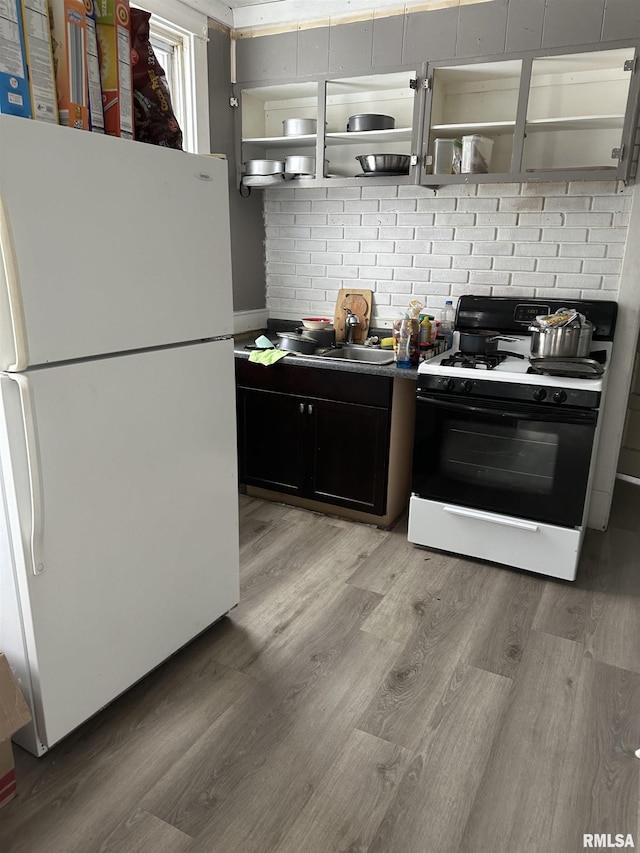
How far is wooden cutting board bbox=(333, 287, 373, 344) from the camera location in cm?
359

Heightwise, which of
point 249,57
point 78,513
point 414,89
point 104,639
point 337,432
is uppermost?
point 249,57

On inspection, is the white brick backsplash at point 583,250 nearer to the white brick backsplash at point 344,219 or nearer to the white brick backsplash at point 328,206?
the white brick backsplash at point 344,219

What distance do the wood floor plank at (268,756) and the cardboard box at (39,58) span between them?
1.76 metres

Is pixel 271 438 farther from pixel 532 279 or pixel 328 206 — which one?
pixel 532 279

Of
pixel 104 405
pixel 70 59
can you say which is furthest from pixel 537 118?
pixel 104 405

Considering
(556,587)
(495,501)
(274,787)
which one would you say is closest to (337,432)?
(495,501)

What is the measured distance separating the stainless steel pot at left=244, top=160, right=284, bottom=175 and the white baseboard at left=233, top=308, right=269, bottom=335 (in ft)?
2.58

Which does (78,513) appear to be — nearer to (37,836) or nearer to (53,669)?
(53,669)

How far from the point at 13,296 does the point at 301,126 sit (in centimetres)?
234

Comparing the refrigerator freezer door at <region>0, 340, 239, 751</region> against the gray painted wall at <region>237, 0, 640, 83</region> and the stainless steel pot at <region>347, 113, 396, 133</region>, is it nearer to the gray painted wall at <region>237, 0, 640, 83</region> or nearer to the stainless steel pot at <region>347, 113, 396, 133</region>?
the stainless steel pot at <region>347, 113, 396, 133</region>

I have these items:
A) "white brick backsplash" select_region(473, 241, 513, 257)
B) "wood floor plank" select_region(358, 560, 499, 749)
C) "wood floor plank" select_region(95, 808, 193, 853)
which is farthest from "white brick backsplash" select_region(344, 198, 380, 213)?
"wood floor plank" select_region(95, 808, 193, 853)

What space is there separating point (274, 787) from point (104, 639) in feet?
2.10

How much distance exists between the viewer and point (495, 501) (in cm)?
275

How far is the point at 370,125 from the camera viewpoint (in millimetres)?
3061
